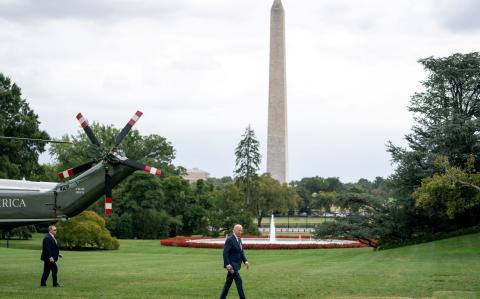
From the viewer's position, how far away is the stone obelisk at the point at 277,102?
284 feet

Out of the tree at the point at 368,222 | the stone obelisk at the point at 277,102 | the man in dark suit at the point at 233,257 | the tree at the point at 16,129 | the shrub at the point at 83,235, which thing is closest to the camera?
the man in dark suit at the point at 233,257

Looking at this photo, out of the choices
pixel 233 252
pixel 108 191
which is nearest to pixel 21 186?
pixel 108 191

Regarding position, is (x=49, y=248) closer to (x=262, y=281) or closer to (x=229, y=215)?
(x=262, y=281)

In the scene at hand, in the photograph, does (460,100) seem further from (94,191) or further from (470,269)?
(94,191)

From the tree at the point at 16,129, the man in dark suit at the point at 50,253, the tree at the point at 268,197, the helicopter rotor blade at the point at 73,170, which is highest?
the tree at the point at 16,129

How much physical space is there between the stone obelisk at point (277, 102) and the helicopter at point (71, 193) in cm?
6492

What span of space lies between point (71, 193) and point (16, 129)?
35.1 m

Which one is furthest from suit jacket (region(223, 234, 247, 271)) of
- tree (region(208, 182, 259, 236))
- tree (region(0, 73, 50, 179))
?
tree (region(208, 182, 259, 236))

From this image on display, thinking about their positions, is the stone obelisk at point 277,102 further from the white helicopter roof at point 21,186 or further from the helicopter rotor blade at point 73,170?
the helicopter rotor blade at point 73,170

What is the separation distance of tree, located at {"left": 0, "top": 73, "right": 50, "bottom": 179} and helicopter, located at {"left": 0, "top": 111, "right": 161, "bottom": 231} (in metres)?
32.9

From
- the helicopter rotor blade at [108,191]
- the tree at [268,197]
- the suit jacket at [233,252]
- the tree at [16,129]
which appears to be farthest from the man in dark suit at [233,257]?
the tree at [268,197]

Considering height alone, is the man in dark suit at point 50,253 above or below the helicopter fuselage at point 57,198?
below

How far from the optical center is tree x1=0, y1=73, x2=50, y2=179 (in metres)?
55.6

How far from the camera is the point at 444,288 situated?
67.5 feet
